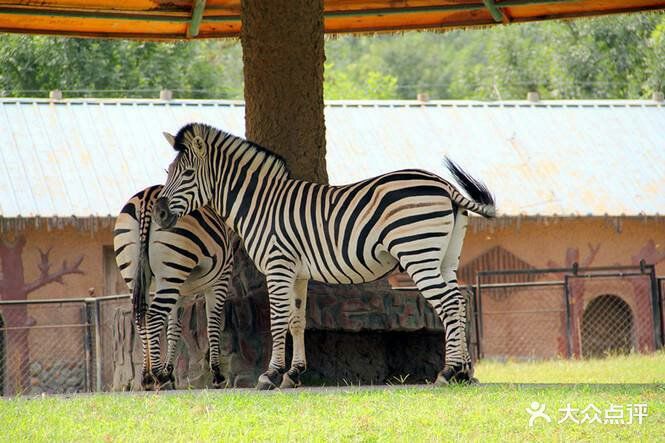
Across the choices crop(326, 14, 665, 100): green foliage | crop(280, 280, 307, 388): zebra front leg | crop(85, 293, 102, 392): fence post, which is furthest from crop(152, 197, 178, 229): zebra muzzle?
crop(326, 14, 665, 100): green foliage

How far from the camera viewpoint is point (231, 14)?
14.4m

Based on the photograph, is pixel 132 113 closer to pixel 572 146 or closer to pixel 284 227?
pixel 572 146

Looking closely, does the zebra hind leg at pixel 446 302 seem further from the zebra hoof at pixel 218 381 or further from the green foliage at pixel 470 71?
the green foliage at pixel 470 71

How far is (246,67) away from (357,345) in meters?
2.97

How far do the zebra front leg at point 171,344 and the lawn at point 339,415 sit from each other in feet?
4.72

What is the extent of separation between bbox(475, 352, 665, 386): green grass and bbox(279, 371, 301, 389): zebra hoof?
5.20 metres

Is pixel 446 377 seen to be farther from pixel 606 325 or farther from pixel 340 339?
pixel 606 325

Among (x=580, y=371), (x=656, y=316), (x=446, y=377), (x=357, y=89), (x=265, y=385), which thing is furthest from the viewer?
(x=357, y=89)

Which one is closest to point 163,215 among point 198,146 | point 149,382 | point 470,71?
point 198,146

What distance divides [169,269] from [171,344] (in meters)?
0.79

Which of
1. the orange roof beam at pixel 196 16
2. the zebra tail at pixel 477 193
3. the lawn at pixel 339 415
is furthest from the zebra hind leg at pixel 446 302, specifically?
the orange roof beam at pixel 196 16

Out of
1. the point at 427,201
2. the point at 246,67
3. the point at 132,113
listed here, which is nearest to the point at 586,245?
the point at 132,113

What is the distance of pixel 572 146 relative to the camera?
25.8 m

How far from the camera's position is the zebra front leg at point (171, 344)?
34.5ft
